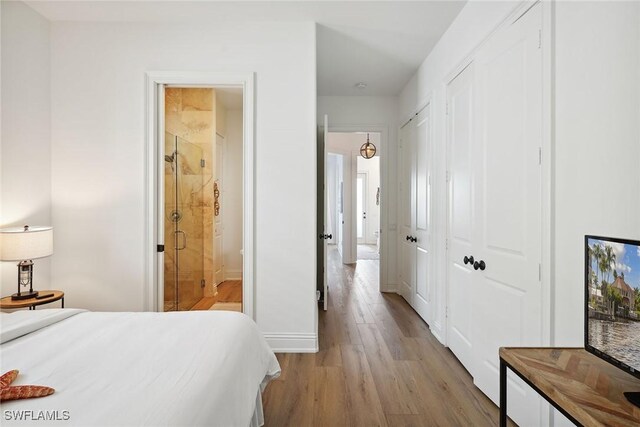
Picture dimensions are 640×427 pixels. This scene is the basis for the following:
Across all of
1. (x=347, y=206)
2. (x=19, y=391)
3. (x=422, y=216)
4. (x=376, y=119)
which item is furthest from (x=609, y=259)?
(x=347, y=206)

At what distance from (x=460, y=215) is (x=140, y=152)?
9.17 feet

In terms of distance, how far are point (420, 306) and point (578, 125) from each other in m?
2.67

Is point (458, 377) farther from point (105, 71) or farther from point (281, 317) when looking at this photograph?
point (105, 71)

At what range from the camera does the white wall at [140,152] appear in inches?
108

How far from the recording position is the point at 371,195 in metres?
10.9

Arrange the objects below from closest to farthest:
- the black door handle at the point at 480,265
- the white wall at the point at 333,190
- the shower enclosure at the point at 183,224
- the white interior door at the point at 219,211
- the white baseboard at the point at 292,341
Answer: the black door handle at the point at 480,265 → the white baseboard at the point at 292,341 → the shower enclosure at the point at 183,224 → the white interior door at the point at 219,211 → the white wall at the point at 333,190

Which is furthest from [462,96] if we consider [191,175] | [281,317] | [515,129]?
[191,175]

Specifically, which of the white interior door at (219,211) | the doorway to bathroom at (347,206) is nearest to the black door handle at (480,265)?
the doorway to bathroom at (347,206)

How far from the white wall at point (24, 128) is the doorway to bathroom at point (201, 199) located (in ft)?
3.10

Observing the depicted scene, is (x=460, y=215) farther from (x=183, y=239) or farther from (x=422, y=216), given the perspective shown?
(x=183, y=239)

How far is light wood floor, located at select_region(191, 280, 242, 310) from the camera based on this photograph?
12.9 ft

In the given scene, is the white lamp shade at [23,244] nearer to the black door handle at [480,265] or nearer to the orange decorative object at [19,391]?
the orange decorative object at [19,391]

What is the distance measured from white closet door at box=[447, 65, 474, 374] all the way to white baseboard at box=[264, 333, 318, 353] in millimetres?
1225

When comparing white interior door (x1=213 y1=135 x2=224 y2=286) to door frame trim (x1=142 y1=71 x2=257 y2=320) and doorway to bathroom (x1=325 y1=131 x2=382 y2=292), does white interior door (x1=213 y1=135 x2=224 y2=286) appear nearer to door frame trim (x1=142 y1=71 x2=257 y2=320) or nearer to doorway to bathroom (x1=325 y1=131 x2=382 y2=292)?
doorway to bathroom (x1=325 y1=131 x2=382 y2=292)
